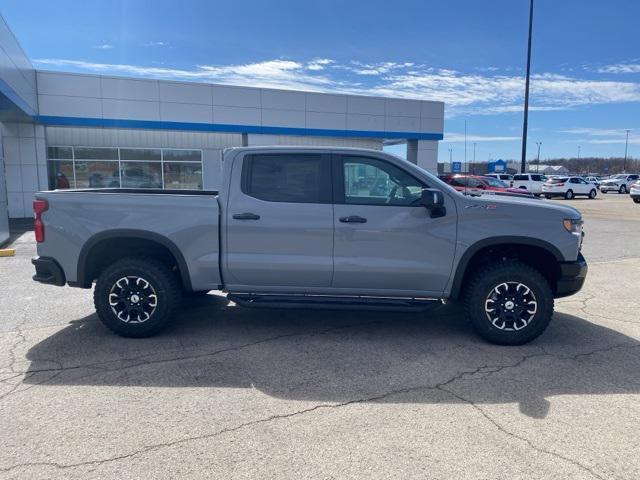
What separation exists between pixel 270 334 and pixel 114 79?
53.8 ft

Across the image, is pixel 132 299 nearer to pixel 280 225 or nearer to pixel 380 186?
pixel 280 225

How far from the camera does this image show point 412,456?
2.97 meters

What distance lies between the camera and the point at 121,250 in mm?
5211

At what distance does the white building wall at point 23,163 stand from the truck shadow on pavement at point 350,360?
46.5ft

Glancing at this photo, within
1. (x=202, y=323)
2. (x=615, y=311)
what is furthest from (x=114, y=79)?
(x=615, y=311)

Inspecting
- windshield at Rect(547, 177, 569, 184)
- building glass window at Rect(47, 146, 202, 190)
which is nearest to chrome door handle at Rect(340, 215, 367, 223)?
building glass window at Rect(47, 146, 202, 190)

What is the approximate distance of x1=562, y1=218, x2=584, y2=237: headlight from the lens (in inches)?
Answer: 188

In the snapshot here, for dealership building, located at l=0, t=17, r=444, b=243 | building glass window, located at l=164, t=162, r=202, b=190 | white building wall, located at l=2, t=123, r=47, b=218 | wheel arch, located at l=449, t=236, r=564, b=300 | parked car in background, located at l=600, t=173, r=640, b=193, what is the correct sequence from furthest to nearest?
parked car in background, located at l=600, t=173, r=640, b=193, building glass window, located at l=164, t=162, r=202, b=190, dealership building, located at l=0, t=17, r=444, b=243, white building wall, located at l=2, t=123, r=47, b=218, wheel arch, located at l=449, t=236, r=564, b=300

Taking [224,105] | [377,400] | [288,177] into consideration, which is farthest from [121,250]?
[224,105]

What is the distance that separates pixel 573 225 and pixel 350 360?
8.52 feet

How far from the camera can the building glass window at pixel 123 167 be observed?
1834cm

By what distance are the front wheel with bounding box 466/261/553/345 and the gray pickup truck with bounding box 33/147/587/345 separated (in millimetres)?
10

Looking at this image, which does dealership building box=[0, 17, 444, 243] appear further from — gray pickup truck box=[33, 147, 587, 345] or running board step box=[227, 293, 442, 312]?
running board step box=[227, 293, 442, 312]

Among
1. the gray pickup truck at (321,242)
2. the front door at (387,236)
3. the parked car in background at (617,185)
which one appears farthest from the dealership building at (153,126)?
the parked car in background at (617,185)
